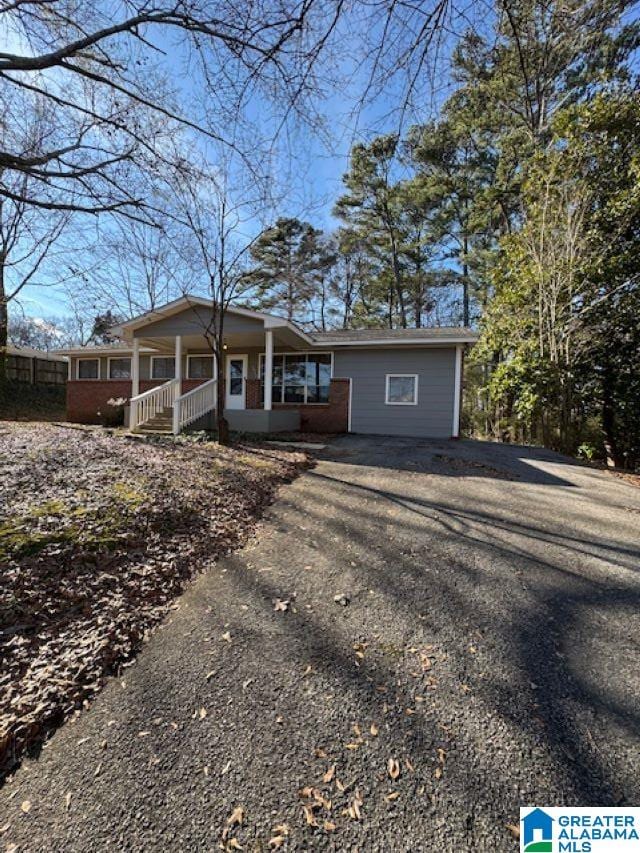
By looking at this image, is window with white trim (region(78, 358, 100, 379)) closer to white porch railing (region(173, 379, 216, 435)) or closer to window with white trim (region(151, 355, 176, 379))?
window with white trim (region(151, 355, 176, 379))

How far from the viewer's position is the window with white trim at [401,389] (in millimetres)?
11898

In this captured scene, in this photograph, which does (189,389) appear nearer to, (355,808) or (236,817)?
(236,817)

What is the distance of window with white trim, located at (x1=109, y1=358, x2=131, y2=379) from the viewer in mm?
15930

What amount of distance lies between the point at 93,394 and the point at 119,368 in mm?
1510

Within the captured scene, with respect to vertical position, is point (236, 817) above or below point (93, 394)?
below

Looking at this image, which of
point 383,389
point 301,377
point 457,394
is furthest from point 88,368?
point 457,394

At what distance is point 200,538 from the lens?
12.5 ft

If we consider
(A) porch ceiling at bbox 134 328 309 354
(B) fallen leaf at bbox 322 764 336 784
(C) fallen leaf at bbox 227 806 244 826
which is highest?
(A) porch ceiling at bbox 134 328 309 354

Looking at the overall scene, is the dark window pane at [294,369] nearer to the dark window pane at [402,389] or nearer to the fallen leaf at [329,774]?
the dark window pane at [402,389]

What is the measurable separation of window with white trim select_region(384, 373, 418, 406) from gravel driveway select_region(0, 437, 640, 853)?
8.50 m

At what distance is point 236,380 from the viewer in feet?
46.4

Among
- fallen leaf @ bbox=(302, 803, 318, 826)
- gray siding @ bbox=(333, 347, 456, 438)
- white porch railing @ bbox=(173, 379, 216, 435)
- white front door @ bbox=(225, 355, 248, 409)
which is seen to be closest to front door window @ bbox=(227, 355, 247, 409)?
white front door @ bbox=(225, 355, 248, 409)

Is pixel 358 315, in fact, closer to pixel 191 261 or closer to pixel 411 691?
pixel 191 261

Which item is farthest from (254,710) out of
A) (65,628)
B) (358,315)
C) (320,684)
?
(358,315)
